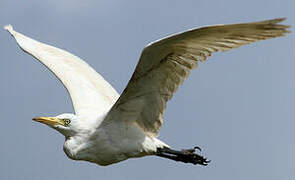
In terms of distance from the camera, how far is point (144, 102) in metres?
11.7

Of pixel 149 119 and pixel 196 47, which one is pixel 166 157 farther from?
pixel 196 47

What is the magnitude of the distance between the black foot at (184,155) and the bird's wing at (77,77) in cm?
142

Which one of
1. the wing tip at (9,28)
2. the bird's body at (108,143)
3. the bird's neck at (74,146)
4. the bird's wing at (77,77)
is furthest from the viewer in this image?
the wing tip at (9,28)

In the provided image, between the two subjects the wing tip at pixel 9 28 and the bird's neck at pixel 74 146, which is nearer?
the bird's neck at pixel 74 146

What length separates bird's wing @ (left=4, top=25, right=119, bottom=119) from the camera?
43.7 feet

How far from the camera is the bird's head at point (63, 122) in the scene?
1203 centimetres

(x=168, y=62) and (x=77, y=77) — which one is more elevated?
(x=168, y=62)

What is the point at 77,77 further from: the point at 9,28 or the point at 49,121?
the point at 9,28

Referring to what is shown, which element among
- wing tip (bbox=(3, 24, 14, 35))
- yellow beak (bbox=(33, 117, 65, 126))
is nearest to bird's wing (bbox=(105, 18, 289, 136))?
yellow beak (bbox=(33, 117, 65, 126))

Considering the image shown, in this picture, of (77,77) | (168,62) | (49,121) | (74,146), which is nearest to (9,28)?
(77,77)

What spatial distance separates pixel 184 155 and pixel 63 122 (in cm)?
211

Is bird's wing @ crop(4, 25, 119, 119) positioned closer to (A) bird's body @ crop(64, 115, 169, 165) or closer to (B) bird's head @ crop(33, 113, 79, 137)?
(B) bird's head @ crop(33, 113, 79, 137)

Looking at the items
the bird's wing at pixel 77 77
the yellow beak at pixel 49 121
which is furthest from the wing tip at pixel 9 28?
the yellow beak at pixel 49 121

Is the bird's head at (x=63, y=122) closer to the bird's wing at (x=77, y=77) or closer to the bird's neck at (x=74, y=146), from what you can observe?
the bird's neck at (x=74, y=146)
